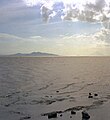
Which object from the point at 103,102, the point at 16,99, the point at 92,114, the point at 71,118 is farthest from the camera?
the point at 16,99

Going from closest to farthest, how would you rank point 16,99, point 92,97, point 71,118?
point 71,118 → point 16,99 → point 92,97

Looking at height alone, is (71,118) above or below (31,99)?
above

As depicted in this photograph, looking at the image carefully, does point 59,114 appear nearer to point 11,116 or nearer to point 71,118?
point 71,118

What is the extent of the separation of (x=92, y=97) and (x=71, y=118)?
21.8 m

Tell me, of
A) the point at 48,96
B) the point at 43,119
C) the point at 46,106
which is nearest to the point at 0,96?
the point at 48,96

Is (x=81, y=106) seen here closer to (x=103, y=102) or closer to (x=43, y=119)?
(x=103, y=102)

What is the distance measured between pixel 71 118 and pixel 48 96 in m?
22.1

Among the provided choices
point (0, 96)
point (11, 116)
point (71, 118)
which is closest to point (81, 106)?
point (71, 118)

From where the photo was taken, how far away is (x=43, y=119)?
3838cm

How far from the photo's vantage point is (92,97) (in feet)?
195

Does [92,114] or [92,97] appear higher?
[92,114]

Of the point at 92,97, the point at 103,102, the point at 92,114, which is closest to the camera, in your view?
the point at 92,114

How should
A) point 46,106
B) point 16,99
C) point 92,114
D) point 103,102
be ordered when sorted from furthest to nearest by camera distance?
point 16,99 → point 103,102 → point 46,106 → point 92,114

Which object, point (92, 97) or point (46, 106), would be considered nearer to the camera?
point (46, 106)
